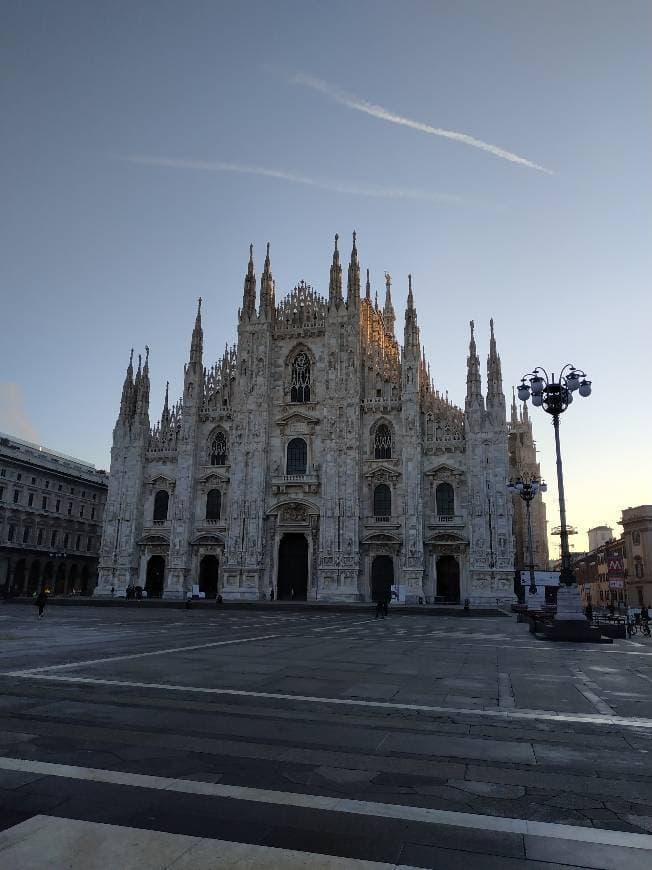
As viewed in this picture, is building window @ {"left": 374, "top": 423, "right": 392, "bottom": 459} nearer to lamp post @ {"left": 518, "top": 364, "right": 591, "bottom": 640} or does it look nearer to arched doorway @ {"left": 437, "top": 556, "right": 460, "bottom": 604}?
arched doorway @ {"left": 437, "top": 556, "right": 460, "bottom": 604}

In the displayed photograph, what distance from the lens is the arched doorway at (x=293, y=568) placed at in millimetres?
45781

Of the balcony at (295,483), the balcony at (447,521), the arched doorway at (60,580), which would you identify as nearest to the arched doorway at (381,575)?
the balcony at (447,521)

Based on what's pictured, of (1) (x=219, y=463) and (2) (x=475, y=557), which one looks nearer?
(2) (x=475, y=557)

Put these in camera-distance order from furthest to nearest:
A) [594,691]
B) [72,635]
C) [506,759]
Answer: [72,635], [594,691], [506,759]

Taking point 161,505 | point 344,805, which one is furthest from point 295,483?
point 344,805

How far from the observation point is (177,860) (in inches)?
127

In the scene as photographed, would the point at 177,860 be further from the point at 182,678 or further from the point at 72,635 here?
the point at 72,635

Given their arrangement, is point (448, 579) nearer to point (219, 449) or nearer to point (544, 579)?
point (544, 579)

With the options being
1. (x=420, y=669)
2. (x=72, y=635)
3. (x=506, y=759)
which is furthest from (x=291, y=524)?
(x=506, y=759)

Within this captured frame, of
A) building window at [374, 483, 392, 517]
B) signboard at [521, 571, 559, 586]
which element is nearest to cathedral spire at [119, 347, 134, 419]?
building window at [374, 483, 392, 517]

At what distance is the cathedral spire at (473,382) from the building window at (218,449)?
62.1ft

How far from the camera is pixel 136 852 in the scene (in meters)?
3.32

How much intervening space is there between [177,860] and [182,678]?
21.3ft

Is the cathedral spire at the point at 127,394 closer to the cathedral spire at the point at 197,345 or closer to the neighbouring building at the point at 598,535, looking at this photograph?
the cathedral spire at the point at 197,345
